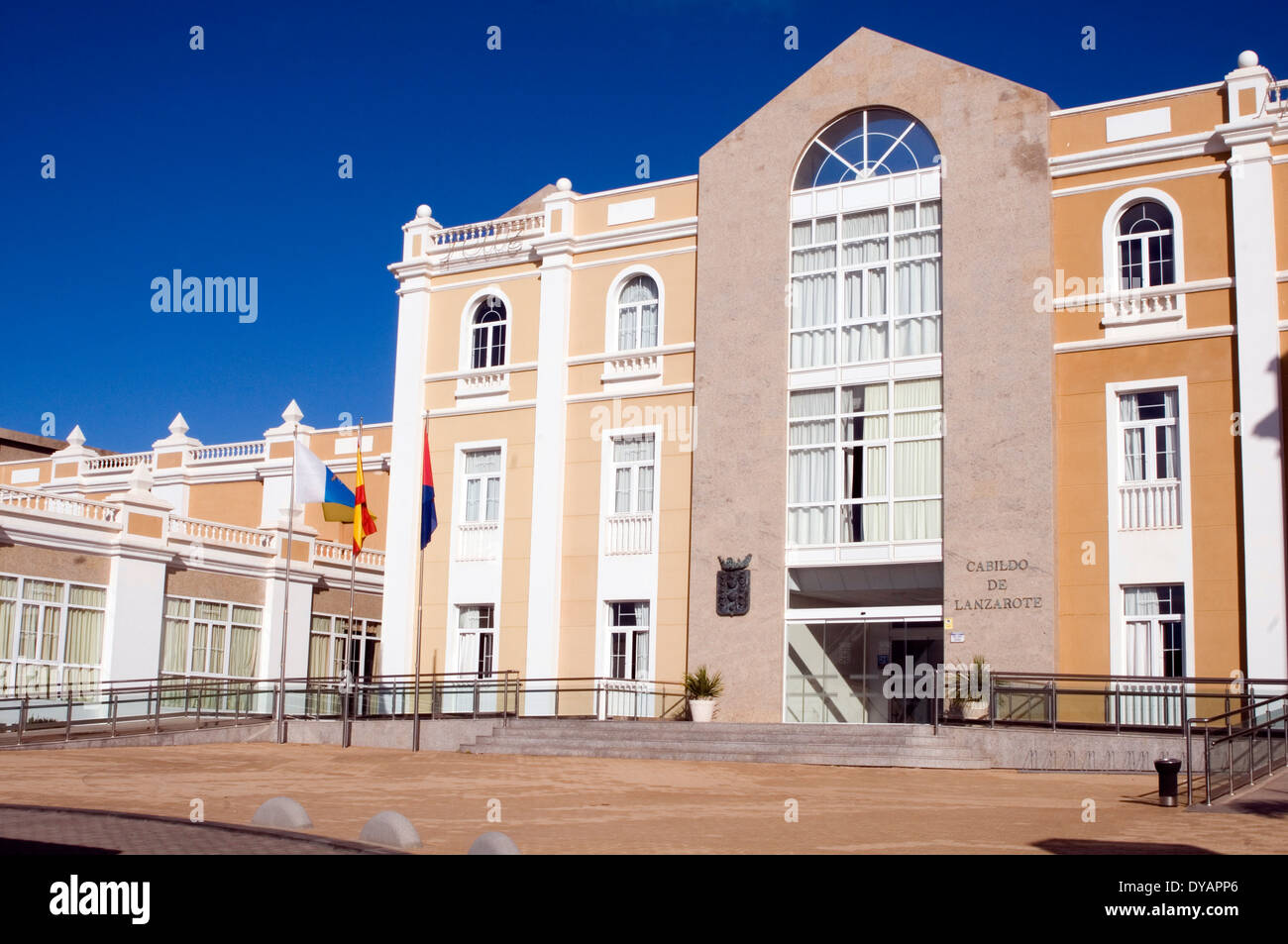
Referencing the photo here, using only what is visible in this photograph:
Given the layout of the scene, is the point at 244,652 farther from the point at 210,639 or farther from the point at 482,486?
the point at 482,486

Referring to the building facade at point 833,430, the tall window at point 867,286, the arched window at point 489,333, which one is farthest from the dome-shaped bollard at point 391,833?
the arched window at point 489,333

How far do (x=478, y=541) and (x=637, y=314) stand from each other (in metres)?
6.63

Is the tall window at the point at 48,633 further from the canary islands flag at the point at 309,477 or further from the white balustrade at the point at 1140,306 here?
the white balustrade at the point at 1140,306

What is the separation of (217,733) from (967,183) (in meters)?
18.9

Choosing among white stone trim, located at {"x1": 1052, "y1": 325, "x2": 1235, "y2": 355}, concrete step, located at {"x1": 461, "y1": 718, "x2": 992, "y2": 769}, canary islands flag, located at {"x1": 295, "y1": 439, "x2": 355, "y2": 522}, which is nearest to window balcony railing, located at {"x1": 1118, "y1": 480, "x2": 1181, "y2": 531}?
white stone trim, located at {"x1": 1052, "y1": 325, "x2": 1235, "y2": 355}

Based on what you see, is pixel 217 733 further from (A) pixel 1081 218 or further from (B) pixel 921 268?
(A) pixel 1081 218

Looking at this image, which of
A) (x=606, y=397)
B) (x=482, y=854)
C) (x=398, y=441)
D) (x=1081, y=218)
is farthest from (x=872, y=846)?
(x=398, y=441)

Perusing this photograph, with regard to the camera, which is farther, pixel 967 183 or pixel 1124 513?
pixel 967 183

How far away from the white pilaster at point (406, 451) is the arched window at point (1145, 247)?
54.2 ft

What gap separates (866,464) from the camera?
95.6 feet

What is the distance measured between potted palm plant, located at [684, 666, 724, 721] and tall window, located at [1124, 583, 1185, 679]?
819cm

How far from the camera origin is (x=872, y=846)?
12.3m

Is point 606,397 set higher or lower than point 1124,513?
higher

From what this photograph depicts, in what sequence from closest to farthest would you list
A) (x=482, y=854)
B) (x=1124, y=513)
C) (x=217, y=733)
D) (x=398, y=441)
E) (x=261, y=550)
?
(x=482, y=854) → (x=1124, y=513) → (x=217, y=733) → (x=398, y=441) → (x=261, y=550)
